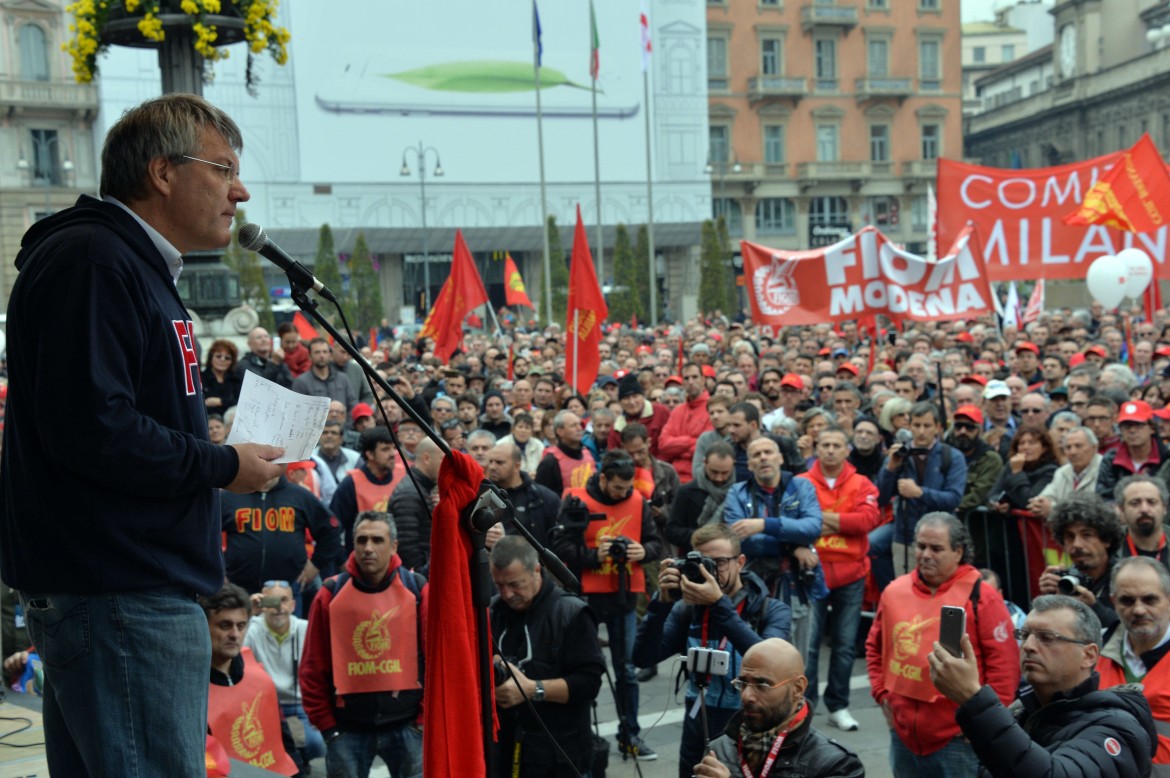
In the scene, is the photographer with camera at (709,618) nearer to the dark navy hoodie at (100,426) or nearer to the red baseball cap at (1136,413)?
the red baseball cap at (1136,413)

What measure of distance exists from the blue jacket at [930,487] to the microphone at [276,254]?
6.33 metres

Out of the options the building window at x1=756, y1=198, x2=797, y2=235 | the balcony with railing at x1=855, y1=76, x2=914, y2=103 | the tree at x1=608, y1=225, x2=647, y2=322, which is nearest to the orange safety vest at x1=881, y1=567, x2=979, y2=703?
the tree at x1=608, y1=225, x2=647, y2=322

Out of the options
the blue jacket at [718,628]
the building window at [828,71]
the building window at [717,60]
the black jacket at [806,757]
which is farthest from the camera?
the building window at [828,71]

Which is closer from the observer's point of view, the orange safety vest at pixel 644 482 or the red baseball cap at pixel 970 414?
the orange safety vest at pixel 644 482

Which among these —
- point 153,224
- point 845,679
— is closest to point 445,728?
point 153,224

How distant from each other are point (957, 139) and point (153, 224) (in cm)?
6791

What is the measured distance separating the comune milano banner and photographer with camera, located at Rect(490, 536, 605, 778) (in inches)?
393

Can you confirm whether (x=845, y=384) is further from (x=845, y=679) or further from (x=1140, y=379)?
(x=1140, y=379)

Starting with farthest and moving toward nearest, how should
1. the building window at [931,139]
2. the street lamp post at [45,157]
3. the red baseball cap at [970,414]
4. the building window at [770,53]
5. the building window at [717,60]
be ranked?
the building window at [931,139], the building window at [770,53], the building window at [717,60], the street lamp post at [45,157], the red baseball cap at [970,414]

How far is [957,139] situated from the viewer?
65.9 meters

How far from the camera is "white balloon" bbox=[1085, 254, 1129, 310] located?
15.8 m

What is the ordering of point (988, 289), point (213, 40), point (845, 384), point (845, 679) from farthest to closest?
point (988, 289) → point (845, 384) → point (213, 40) → point (845, 679)

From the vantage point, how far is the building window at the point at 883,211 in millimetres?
64438

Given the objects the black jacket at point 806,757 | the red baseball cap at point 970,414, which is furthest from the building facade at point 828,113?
the black jacket at point 806,757
